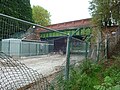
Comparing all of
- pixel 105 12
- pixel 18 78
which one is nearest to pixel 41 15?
pixel 105 12

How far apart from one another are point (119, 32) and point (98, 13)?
1653mm

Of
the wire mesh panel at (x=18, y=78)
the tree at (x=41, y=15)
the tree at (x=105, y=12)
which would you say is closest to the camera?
the wire mesh panel at (x=18, y=78)

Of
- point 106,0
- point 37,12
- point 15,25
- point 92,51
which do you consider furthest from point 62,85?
point 37,12

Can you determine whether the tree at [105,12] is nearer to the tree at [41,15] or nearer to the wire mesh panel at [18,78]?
the wire mesh panel at [18,78]

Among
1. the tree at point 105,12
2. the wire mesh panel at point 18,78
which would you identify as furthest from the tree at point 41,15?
the wire mesh panel at point 18,78

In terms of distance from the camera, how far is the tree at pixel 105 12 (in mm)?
12523

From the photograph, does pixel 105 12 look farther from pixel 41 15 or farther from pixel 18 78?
pixel 41 15

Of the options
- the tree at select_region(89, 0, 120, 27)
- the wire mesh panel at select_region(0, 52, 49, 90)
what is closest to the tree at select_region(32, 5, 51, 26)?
the tree at select_region(89, 0, 120, 27)

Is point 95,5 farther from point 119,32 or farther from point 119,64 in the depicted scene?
point 119,64

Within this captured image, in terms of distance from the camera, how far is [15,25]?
326cm

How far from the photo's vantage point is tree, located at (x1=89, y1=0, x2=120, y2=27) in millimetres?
12523

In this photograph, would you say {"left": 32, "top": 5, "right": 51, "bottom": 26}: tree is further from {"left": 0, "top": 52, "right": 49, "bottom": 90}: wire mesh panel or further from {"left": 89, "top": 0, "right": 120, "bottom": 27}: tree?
{"left": 0, "top": 52, "right": 49, "bottom": 90}: wire mesh panel

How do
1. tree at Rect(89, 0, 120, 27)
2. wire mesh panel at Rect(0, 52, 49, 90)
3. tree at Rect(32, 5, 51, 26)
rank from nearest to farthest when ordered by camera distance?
wire mesh panel at Rect(0, 52, 49, 90) → tree at Rect(89, 0, 120, 27) → tree at Rect(32, 5, 51, 26)

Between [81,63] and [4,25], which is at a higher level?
[4,25]
